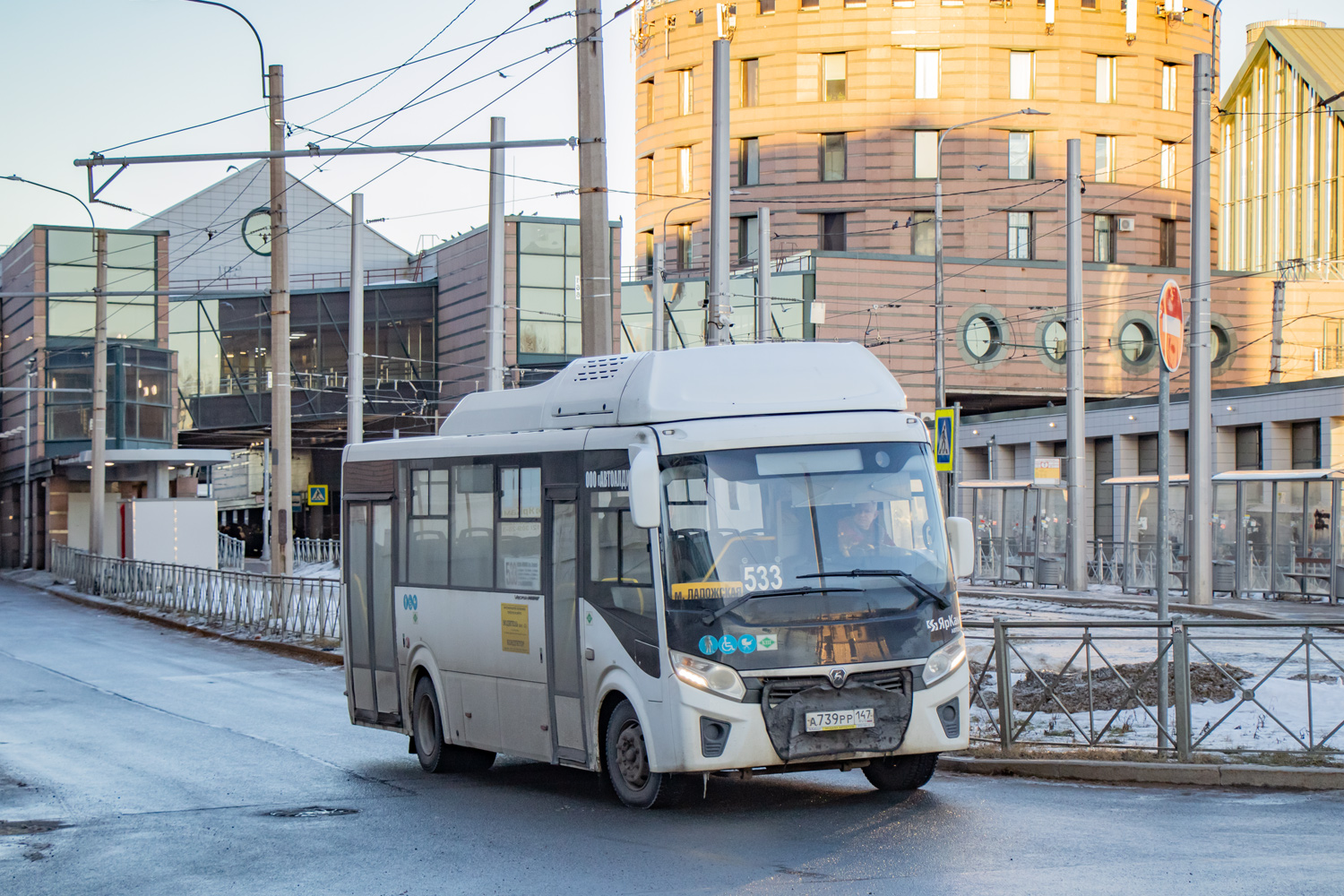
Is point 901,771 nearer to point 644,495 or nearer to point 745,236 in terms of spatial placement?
point 644,495

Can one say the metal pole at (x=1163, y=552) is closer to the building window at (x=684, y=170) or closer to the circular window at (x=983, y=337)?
the circular window at (x=983, y=337)

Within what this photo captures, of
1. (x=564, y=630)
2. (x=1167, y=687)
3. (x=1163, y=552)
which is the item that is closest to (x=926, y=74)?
(x=1163, y=552)

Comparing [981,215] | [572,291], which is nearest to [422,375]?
[572,291]

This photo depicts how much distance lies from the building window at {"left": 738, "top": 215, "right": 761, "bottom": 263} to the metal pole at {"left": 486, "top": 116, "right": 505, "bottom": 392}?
44486 millimetres

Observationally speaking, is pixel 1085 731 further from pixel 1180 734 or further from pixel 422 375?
pixel 422 375

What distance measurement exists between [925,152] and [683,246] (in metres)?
12.0

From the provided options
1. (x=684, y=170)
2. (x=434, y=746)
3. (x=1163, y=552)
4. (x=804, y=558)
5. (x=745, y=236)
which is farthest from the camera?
(x=684, y=170)

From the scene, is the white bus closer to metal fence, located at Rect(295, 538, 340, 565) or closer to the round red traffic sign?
the round red traffic sign

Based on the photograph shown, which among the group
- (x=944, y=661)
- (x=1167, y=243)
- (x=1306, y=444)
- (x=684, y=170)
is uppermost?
(x=684, y=170)

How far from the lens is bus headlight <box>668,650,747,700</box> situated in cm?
973

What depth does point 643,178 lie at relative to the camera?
247ft

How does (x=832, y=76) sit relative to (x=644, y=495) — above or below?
above

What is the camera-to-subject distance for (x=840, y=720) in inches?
388

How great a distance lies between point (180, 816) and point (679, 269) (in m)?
63.5
